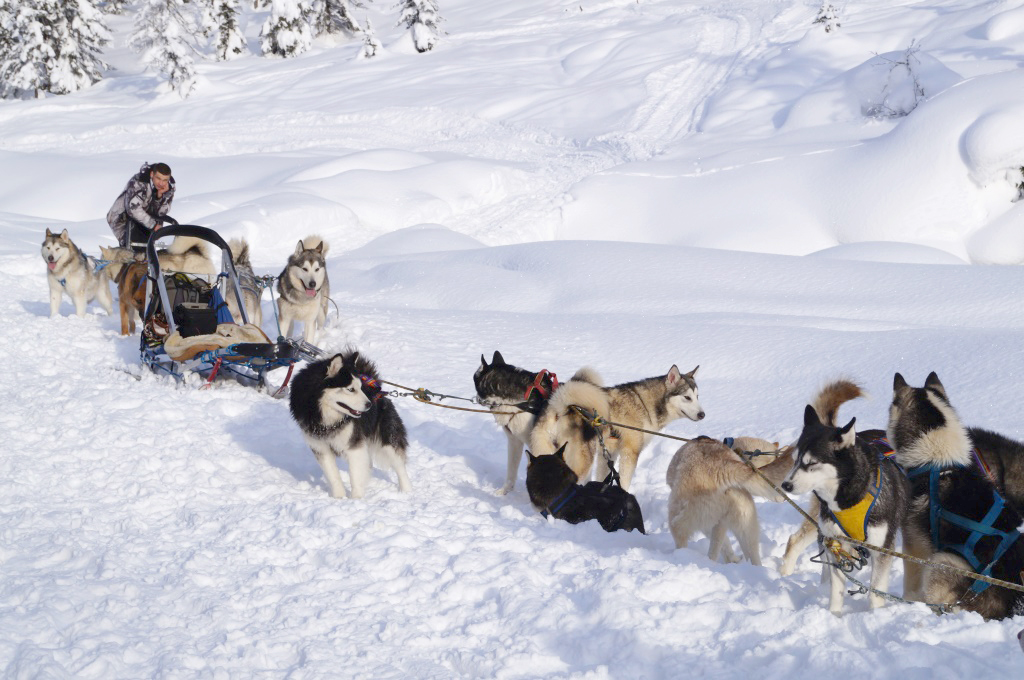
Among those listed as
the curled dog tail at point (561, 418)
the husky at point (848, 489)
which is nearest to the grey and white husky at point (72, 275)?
the curled dog tail at point (561, 418)

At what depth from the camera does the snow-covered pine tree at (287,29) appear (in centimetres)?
2891

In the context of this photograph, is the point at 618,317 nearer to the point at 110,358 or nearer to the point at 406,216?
the point at 110,358

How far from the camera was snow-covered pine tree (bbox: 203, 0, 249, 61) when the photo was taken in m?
29.7

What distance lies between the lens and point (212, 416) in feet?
17.7

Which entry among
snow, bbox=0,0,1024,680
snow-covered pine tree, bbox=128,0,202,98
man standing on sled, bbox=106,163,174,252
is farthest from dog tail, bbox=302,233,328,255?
snow-covered pine tree, bbox=128,0,202,98

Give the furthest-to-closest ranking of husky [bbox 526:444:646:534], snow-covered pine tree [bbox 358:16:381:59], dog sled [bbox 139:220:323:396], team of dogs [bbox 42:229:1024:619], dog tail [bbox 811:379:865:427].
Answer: snow-covered pine tree [bbox 358:16:381:59], dog sled [bbox 139:220:323:396], husky [bbox 526:444:646:534], dog tail [bbox 811:379:865:427], team of dogs [bbox 42:229:1024:619]

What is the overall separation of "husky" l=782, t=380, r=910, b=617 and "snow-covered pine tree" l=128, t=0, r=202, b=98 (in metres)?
25.2

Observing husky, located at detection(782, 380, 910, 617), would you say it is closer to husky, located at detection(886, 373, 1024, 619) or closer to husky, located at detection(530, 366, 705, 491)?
husky, located at detection(886, 373, 1024, 619)

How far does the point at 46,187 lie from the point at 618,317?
473 inches

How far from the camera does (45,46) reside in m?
27.9

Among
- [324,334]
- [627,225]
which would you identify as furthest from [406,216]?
[324,334]

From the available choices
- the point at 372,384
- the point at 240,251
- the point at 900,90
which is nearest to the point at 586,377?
the point at 372,384

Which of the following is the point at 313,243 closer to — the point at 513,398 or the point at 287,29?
the point at 513,398

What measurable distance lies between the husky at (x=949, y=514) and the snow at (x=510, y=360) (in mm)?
197
